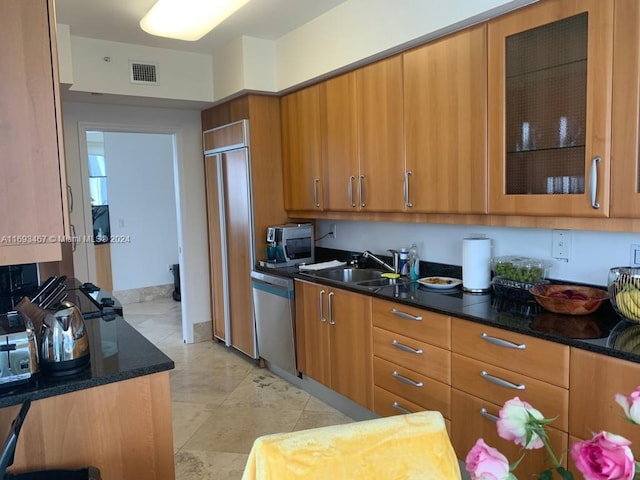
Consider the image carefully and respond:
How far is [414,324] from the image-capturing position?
8.19 feet

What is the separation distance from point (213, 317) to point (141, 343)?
9.49 feet

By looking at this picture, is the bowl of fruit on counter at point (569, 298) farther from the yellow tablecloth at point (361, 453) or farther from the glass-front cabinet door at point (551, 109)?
the yellow tablecloth at point (361, 453)

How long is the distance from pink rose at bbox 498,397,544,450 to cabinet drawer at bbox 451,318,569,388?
1249mm

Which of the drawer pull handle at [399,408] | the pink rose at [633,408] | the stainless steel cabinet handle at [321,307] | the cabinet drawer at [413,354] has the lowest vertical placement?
the drawer pull handle at [399,408]

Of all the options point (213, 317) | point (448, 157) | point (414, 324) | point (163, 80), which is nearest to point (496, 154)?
point (448, 157)

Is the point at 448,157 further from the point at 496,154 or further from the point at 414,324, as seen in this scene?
the point at 414,324

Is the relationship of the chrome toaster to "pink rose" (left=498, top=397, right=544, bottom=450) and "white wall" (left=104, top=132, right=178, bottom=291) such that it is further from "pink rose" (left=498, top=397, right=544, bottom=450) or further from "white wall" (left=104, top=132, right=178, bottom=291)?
"white wall" (left=104, top=132, right=178, bottom=291)

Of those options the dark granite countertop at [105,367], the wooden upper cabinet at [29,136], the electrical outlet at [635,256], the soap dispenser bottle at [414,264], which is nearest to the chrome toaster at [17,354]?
the dark granite countertop at [105,367]

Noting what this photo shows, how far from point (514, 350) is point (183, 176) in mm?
3445

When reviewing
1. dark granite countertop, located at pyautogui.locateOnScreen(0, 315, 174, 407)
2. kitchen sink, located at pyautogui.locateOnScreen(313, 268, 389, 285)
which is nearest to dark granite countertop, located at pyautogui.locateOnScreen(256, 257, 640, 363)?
kitchen sink, located at pyautogui.locateOnScreen(313, 268, 389, 285)

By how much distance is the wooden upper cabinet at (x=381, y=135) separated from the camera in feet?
9.35

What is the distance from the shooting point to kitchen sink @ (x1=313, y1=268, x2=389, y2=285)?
347cm

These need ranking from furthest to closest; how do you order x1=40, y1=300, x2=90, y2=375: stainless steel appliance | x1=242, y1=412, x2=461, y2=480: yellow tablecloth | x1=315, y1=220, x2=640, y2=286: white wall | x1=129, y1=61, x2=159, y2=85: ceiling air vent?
x1=129, y1=61, x2=159, y2=85: ceiling air vent < x1=315, y1=220, x2=640, y2=286: white wall < x1=40, y1=300, x2=90, y2=375: stainless steel appliance < x1=242, y1=412, x2=461, y2=480: yellow tablecloth

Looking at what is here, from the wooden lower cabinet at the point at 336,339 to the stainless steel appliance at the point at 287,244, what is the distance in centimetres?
46
